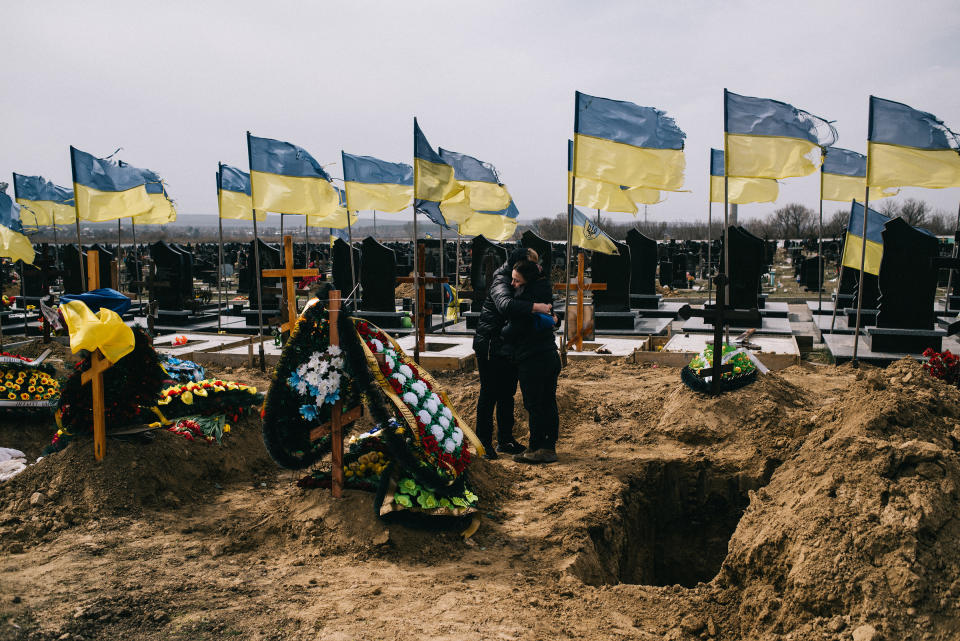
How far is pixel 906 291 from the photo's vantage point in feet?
33.5

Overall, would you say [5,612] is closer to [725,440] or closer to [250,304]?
[725,440]

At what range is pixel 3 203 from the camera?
1316cm

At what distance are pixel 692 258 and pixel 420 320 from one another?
2168cm

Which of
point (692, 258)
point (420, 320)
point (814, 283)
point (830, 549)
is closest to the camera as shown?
point (830, 549)

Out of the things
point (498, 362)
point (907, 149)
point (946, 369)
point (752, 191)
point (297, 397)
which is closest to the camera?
point (297, 397)

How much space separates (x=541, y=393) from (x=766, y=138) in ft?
16.5

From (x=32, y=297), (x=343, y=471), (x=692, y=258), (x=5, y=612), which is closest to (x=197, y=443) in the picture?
(x=343, y=471)

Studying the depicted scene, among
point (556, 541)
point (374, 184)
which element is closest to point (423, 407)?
point (556, 541)

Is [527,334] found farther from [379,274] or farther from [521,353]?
[379,274]

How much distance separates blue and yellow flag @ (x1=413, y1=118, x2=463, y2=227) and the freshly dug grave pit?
5.26 meters

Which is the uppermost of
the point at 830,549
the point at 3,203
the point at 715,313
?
the point at 3,203

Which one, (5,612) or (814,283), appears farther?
(814,283)

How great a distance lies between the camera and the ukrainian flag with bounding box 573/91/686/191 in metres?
8.65

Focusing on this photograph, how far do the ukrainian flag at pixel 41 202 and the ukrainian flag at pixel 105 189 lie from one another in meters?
7.32
